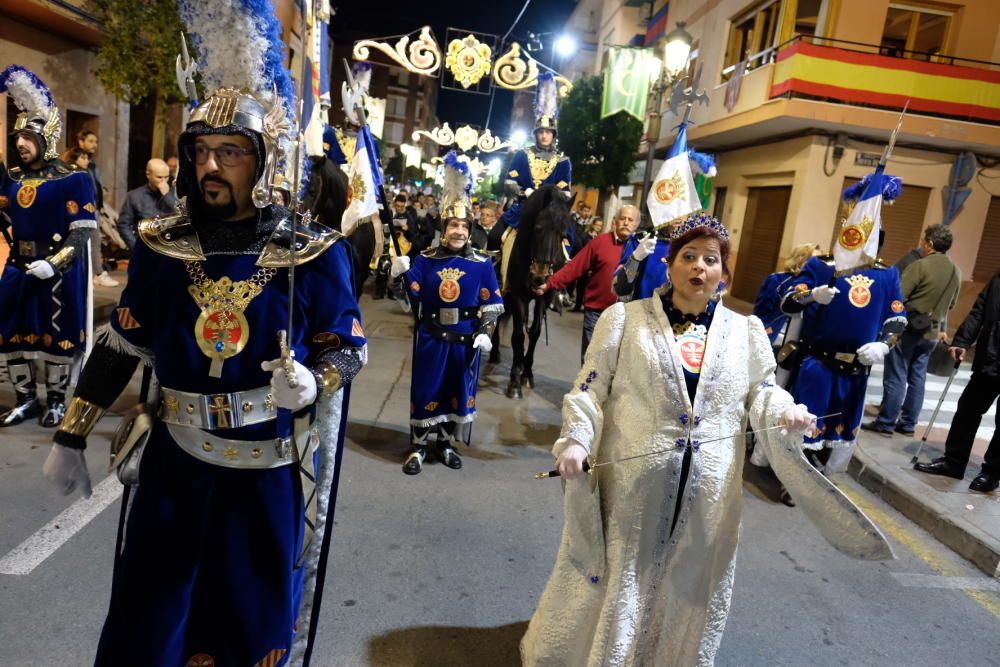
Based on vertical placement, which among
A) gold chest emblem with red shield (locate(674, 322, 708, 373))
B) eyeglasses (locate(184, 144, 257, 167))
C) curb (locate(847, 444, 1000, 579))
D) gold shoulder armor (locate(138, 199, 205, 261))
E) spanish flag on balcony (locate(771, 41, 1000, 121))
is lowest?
curb (locate(847, 444, 1000, 579))

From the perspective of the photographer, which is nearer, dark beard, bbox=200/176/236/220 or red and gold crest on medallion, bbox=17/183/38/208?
dark beard, bbox=200/176/236/220

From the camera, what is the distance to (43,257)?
4957 mm

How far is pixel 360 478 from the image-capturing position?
4754 mm

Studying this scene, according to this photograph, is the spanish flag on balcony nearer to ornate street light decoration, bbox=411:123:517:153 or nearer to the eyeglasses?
ornate street light decoration, bbox=411:123:517:153

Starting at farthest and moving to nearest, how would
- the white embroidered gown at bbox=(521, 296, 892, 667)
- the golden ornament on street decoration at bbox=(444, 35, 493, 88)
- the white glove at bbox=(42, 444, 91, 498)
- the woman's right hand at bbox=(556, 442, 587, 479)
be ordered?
1. the golden ornament on street decoration at bbox=(444, 35, 493, 88)
2. the white embroidered gown at bbox=(521, 296, 892, 667)
3. the woman's right hand at bbox=(556, 442, 587, 479)
4. the white glove at bbox=(42, 444, 91, 498)

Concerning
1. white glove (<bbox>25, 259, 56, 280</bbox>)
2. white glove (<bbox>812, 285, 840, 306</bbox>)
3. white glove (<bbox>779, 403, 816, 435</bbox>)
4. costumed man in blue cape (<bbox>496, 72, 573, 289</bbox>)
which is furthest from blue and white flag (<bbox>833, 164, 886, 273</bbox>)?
white glove (<bbox>25, 259, 56, 280</bbox>)

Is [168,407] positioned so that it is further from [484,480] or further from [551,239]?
[551,239]

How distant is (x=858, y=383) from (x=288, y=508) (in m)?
4.54

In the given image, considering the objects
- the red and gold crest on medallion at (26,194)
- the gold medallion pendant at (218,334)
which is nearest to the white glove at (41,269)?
the red and gold crest on medallion at (26,194)

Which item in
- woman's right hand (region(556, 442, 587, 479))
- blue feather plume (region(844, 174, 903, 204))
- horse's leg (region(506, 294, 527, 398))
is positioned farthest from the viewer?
horse's leg (region(506, 294, 527, 398))

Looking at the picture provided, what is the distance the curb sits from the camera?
4.32 metres

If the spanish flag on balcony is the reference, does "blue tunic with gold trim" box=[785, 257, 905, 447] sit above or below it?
below

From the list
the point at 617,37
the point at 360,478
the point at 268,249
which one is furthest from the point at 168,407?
the point at 617,37

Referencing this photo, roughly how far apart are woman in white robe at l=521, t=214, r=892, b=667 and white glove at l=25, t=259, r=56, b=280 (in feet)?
14.6
